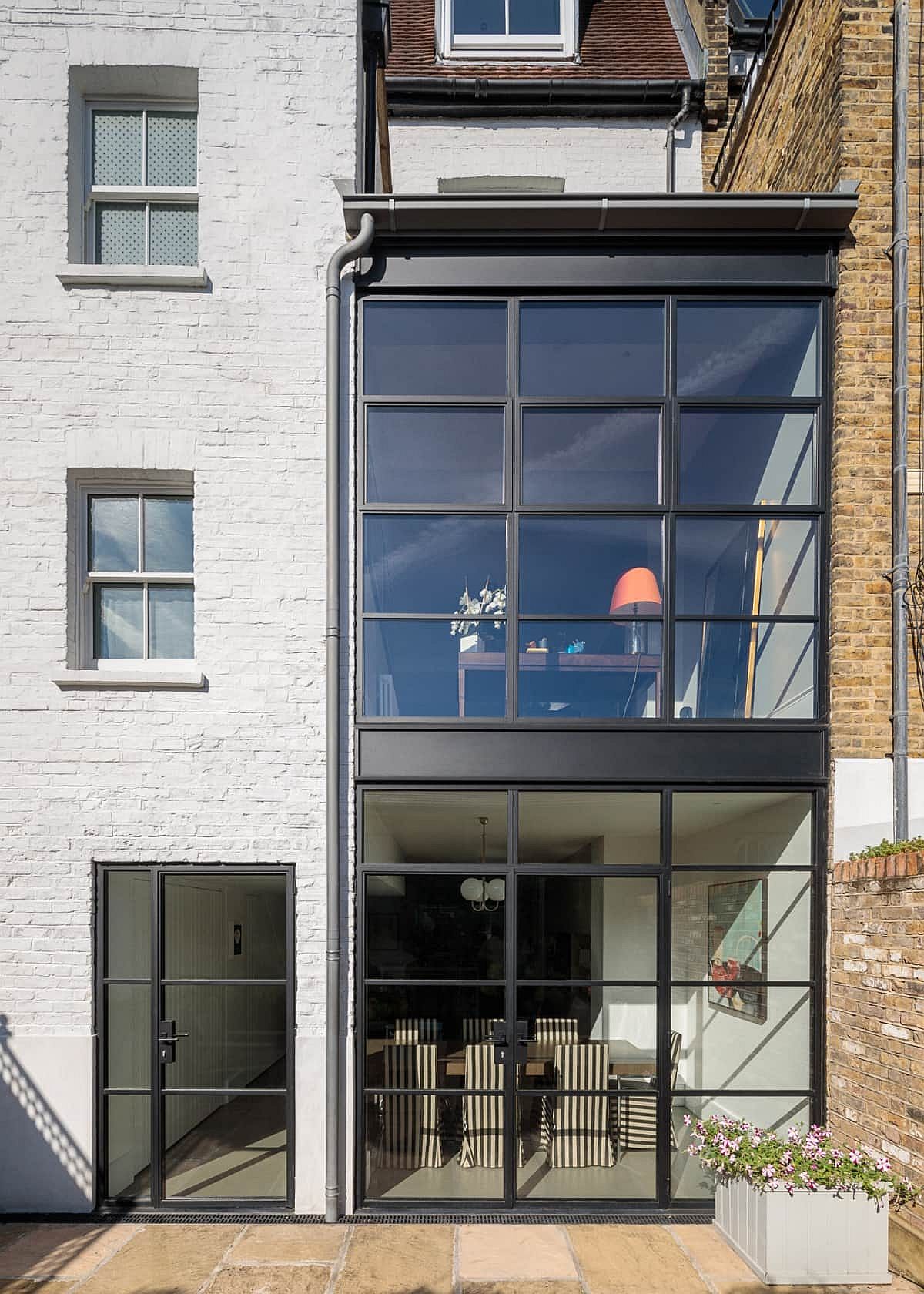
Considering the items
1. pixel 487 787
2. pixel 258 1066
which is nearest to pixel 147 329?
pixel 487 787

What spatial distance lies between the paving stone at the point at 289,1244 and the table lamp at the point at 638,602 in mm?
4699

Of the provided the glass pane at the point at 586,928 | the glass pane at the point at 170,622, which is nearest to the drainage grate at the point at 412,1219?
the glass pane at the point at 586,928

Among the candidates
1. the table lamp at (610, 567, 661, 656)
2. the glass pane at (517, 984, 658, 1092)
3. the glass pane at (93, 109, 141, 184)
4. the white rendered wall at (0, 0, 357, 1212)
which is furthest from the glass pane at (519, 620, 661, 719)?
the glass pane at (93, 109, 141, 184)

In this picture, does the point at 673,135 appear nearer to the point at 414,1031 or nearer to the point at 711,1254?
the point at 414,1031

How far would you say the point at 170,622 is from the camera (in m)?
7.50

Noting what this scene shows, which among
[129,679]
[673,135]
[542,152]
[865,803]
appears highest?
[673,135]

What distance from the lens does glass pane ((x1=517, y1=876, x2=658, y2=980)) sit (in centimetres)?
707

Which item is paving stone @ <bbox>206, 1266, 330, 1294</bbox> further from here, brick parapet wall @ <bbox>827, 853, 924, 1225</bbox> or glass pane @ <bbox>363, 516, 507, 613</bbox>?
glass pane @ <bbox>363, 516, 507, 613</bbox>

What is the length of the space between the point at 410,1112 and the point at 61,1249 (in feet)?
8.26

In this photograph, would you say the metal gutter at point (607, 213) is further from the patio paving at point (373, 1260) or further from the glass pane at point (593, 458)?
the patio paving at point (373, 1260)

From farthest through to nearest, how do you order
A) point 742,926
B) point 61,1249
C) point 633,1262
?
point 742,926 < point 61,1249 < point 633,1262

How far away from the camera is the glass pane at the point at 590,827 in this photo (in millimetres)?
7156

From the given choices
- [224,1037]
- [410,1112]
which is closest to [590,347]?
[410,1112]

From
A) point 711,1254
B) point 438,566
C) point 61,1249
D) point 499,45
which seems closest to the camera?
point 711,1254
